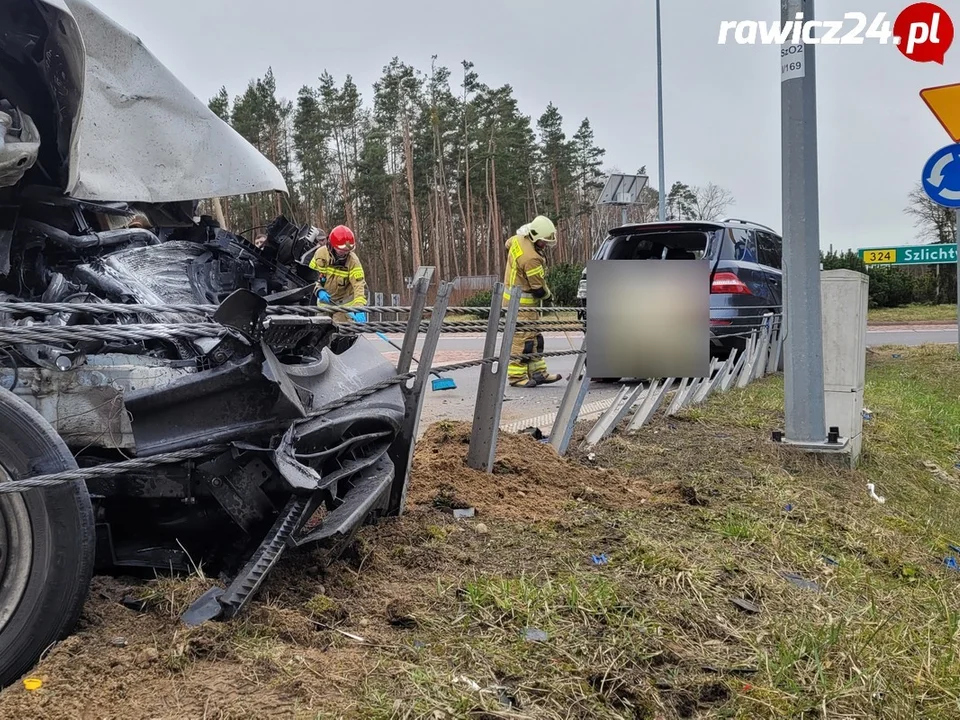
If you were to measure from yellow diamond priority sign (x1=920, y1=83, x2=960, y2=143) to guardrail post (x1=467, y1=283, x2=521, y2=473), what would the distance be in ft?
15.0

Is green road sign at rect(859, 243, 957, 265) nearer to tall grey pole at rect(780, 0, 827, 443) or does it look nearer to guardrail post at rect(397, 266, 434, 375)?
tall grey pole at rect(780, 0, 827, 443)

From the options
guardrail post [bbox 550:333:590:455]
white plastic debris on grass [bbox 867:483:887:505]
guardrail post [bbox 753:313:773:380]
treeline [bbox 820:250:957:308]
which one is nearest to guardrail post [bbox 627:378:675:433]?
guardrail post [bbox 550:333:590:455]

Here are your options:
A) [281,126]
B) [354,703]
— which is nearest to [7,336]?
[354,703]

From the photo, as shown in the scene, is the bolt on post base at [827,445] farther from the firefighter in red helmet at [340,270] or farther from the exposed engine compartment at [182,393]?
the firefighter in red helmet at [340,270]

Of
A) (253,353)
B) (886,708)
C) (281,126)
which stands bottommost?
(886,708)

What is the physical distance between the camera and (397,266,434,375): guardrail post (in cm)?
349

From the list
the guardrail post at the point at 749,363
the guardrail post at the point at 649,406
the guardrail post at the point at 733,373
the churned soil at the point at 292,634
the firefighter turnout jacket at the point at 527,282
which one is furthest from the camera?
Result: the firefighter turnout jacket at the point at 527,282

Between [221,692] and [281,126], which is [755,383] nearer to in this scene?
[221,692]

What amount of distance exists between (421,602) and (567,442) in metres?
2.59

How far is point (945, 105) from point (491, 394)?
5005 mm

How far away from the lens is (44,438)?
6.91ft

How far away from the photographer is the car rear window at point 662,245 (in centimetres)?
881

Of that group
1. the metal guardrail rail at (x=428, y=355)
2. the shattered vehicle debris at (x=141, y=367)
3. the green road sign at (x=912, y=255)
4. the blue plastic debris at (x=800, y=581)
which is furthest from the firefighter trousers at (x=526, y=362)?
the green road sign at (x=912, y=255)

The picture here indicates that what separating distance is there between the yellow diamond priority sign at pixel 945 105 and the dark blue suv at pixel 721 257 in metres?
2.21
